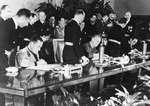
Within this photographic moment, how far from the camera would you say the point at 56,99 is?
2.54 metres

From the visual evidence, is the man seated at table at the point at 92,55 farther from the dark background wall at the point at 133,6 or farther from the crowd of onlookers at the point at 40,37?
the dark background wall at the point at 133,6

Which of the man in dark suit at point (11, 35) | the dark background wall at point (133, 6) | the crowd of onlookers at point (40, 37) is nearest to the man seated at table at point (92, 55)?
the crowd of onlookers at point (40, 37)

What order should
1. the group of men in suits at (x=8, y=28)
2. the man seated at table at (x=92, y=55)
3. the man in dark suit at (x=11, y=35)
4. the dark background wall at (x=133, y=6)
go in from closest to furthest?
the man seated at table at (x=92, y=55), the group of men in suits at (x=8, y=28), the man in dark suit at (x=11, y=35), the dark background wall at (x=133, y=6)

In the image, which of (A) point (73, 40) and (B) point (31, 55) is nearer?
(B) point (31, 55)

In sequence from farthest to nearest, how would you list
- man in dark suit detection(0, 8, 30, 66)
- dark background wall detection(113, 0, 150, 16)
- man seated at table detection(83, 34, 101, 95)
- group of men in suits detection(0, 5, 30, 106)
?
1. dark background wall detection(113, 0, 150, 16)
2. man in dark suit detection(0, 8, 30, 66)
3. group of men in suits detection(0, 5, 30, 106)
4. man seated at table detection(83, 34, 101, 95)

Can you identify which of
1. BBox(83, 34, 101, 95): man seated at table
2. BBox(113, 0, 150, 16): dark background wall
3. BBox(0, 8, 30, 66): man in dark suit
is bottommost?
BBox(83, 34, 101, 95): man seated at table

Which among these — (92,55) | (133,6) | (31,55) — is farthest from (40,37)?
(133,6)

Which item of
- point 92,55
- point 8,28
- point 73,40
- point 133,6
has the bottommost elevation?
point 92,55

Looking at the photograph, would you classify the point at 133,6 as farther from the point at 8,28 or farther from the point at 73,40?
the point at 8,28

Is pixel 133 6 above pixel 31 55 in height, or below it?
above

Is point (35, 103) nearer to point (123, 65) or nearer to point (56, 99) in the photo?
point (56, 99)

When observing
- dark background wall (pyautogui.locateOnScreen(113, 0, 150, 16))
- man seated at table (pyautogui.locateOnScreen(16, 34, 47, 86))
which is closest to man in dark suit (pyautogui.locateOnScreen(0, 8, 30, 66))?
man seated at table (pyautogui.locateOnScreen(16, 34, 47, 86))

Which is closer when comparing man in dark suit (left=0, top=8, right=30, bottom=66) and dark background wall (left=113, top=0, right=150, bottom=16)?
man in dark suit (left=0, top=8, right=30, bottom=66)

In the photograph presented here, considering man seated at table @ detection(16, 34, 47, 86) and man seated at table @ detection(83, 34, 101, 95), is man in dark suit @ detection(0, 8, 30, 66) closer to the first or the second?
man seated at table @ detection(16, 34, 47, 86)
